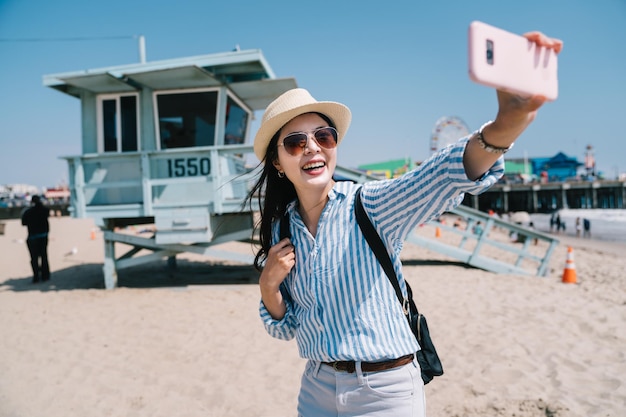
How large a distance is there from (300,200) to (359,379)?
70cm

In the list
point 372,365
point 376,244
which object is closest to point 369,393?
point 372,365

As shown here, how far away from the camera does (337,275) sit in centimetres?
Answer: 140

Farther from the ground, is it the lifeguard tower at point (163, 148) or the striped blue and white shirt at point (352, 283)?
the lifeguard tower at point (163, 148)

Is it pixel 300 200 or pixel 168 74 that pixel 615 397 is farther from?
pixel 168 74

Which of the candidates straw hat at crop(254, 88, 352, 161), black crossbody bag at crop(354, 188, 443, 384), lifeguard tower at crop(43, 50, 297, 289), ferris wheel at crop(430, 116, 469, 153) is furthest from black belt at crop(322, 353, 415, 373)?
ferris wheel at crop(430, 116, 469, 153)

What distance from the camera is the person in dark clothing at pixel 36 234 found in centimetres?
881

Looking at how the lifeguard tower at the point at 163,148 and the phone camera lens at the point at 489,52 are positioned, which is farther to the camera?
the lifeguard tower at the point at 163,148

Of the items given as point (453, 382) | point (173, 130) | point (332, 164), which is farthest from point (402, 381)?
point (173, 130)

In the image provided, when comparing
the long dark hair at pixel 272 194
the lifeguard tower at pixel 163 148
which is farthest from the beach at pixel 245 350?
the long dark hair at pixel 272 194

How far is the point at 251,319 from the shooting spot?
5.93 meters

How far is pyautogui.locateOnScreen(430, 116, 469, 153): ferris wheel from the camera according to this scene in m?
13.3

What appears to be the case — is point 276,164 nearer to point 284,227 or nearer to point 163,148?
point 284,227

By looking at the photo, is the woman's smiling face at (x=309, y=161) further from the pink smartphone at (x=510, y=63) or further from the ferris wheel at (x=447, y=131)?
the ferris wheel at (x=447, y=131)

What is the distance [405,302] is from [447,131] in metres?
13.3
